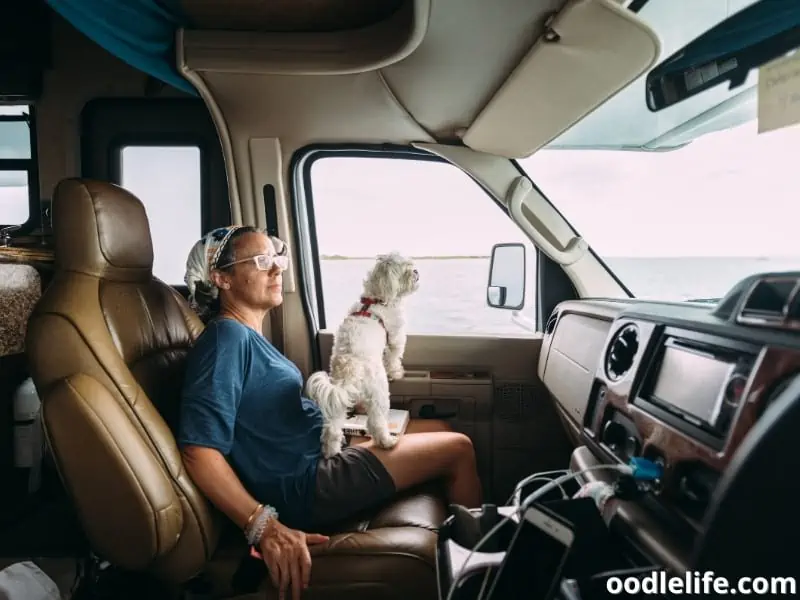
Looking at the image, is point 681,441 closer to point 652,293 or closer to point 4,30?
point 652,293

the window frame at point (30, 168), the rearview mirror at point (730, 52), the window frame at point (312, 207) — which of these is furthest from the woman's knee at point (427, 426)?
the window frame at point (30, 168)

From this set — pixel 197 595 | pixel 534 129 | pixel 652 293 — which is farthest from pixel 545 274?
pixel 197 595

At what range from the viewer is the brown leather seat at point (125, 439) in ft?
4.83

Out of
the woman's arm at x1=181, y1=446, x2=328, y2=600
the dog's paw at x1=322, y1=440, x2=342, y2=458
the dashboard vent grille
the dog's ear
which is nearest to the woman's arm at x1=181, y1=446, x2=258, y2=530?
the woman's arm at x1=181, y1=446, x2=328, y2=600

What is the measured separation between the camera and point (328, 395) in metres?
2.17

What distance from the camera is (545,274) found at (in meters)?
2.79

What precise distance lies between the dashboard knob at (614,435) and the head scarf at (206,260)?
55.5 inches

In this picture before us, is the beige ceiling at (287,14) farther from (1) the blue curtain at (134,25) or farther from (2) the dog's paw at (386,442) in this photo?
(2) the dog's paw at (386,442)

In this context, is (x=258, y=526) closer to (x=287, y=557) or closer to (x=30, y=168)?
(x=287, y=557)

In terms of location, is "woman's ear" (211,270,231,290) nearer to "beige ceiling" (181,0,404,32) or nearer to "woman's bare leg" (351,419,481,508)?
"woman's bare leg" (351,419,481,508)

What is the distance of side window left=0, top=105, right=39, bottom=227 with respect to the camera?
2.96m

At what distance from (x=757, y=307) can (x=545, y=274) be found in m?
1.74

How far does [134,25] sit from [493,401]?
86.1 inches

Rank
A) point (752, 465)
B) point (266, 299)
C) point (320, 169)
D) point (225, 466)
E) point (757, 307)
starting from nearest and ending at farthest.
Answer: point (752, 465) < point (757, 307) < point (225, 466) < point (266, 299) < point (320, 169)
